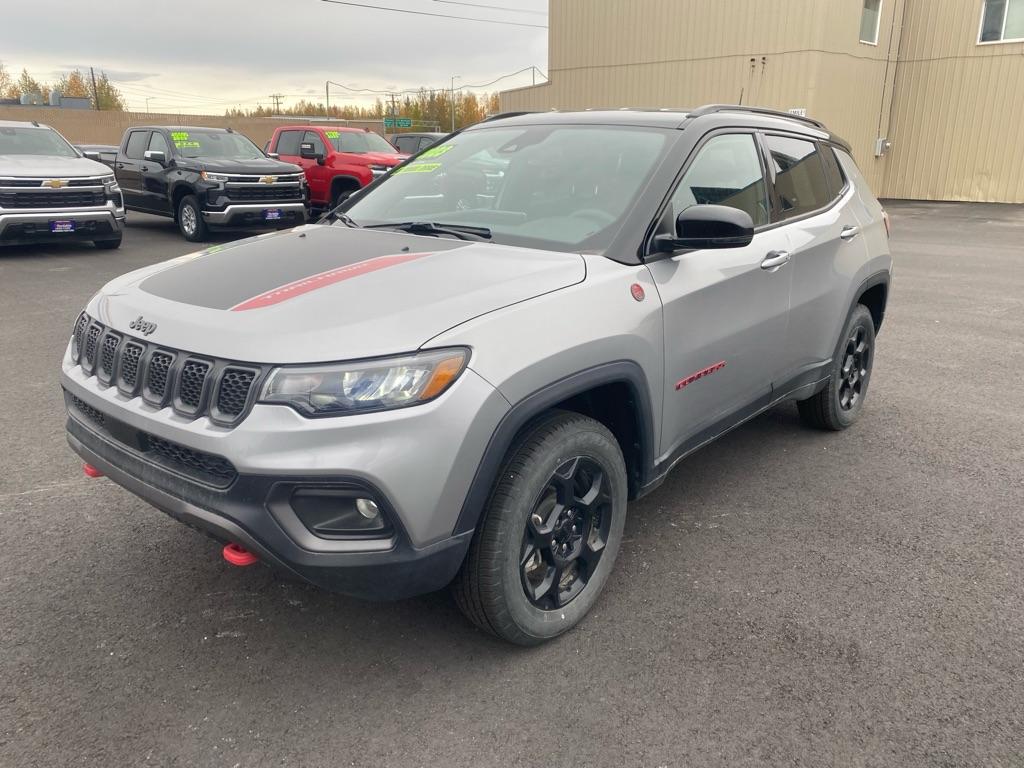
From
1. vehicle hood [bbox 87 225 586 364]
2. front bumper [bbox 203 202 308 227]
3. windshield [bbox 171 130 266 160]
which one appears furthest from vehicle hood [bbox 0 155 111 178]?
vehicle hood [bbox 87 225 586 364]

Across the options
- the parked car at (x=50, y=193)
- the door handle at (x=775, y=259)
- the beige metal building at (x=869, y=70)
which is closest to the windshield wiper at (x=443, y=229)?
the door handle at (x=775, y=259)

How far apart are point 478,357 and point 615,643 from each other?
3.88ft

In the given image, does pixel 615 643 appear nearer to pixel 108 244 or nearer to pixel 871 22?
pixel 108 244

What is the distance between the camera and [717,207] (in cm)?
301

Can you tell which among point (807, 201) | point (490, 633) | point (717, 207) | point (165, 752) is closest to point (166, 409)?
point (165, 752)

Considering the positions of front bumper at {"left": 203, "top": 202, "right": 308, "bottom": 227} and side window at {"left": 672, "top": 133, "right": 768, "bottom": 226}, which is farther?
front bumper at {"left": 203, "top": 202, "right": 308, "bottom": 227}

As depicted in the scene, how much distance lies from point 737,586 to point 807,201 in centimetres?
212

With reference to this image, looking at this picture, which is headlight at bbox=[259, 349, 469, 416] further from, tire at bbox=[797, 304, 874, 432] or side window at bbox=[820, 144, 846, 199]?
side window at bbox=[820, 144, 846, 199]

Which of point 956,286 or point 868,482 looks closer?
point 868,482

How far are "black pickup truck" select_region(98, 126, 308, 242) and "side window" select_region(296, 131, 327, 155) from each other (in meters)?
1.25

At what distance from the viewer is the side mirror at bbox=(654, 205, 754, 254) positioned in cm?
299

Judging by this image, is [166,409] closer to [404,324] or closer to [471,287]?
[404,324]

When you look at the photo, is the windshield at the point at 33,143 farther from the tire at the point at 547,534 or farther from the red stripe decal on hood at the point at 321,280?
the tire at the point at 547,534

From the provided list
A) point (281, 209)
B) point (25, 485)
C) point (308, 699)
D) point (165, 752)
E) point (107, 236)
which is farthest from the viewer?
point (281, 209)
